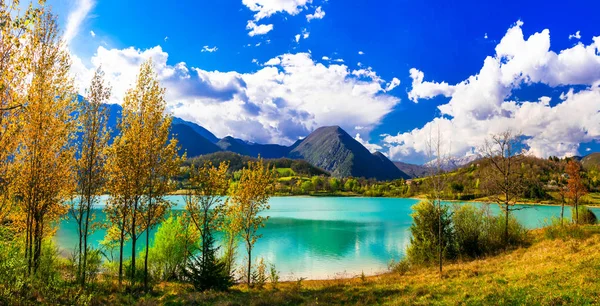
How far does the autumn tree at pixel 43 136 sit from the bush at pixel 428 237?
27.6 metres

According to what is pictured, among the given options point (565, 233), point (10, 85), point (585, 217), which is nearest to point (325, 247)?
point (565, 233)

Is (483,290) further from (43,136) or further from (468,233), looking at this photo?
(43,136)

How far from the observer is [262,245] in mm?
48469

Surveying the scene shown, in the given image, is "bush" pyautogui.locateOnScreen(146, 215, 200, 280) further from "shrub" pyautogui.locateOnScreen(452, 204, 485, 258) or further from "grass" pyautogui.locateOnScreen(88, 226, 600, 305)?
"shrub" pyautogui.locateOnScreen(452, 204, 485, 258)

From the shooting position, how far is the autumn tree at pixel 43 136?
18031mm

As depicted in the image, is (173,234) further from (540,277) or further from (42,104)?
(540,277)

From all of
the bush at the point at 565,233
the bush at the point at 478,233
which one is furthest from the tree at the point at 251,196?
the bush at the point at 565,233

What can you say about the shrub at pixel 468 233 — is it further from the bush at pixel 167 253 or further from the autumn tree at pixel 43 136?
the autumn tree at pixel 43 136

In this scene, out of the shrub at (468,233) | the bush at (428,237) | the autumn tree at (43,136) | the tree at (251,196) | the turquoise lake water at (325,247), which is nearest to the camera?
the autumn tree at (43,136)

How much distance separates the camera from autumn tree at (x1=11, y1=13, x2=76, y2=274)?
1803 cm

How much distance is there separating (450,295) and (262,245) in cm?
3623

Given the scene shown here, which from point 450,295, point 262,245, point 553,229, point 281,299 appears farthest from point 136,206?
point 553,229

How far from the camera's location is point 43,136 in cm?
1852

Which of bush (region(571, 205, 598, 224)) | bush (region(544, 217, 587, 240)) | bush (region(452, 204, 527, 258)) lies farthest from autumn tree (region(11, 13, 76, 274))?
bush (region(571, 205, 598, 224))
